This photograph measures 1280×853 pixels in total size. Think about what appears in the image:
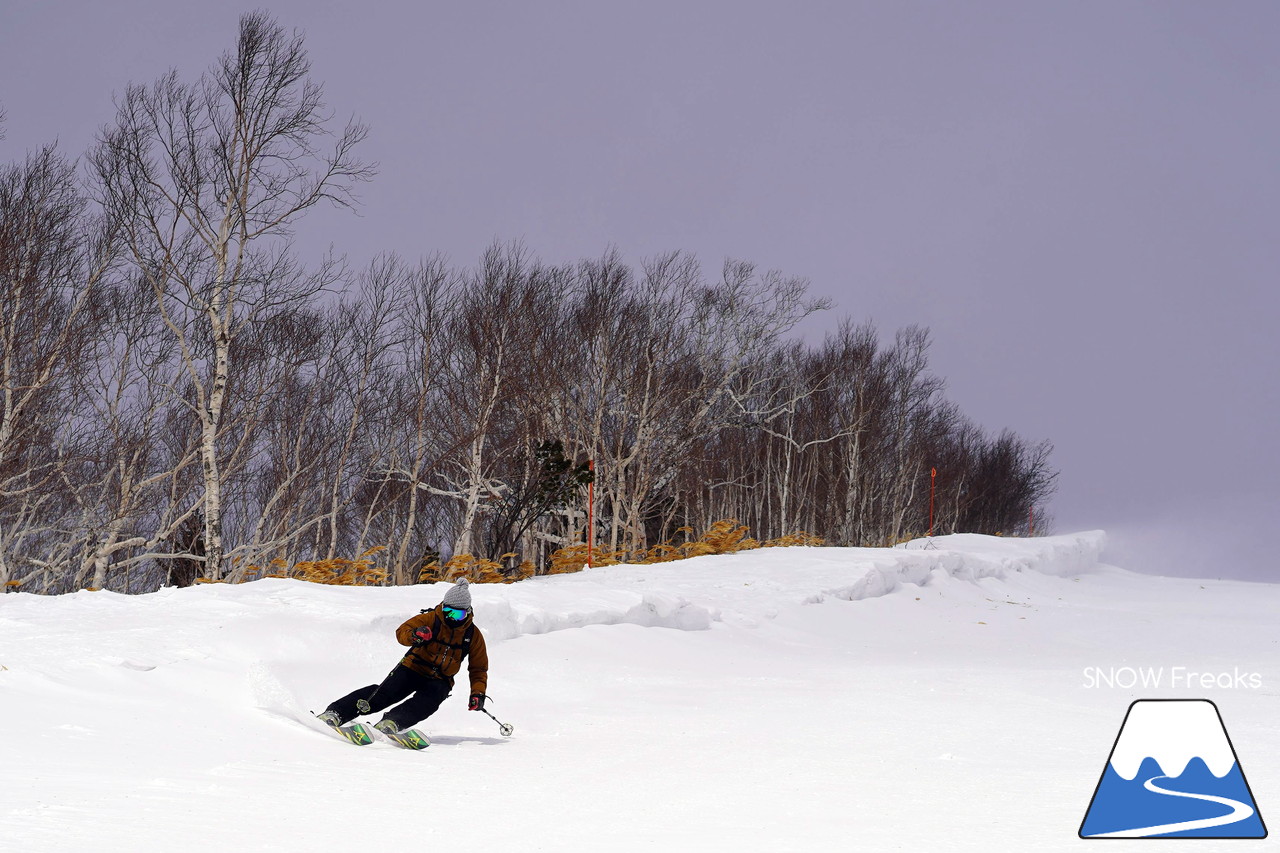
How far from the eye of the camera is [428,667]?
7633 mm

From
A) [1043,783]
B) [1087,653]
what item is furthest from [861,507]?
[1043,783]

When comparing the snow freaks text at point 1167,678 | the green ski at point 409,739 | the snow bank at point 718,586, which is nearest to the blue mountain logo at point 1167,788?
the green ski at point 409,739

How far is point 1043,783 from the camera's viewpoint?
546 centimetres

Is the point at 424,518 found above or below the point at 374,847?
above

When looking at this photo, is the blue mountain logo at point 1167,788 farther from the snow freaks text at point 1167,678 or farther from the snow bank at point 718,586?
the snow bank at point 718,586

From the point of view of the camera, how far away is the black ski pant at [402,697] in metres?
7.40

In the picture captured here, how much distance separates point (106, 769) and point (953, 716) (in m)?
5.49

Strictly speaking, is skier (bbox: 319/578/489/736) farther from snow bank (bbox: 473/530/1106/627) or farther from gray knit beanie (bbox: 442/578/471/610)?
snow bank (bbox: 473/530/1106/627)

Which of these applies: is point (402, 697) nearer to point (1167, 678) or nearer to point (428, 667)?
point (428, 667)

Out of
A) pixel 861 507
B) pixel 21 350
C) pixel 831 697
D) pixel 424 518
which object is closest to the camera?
pixel 831 697

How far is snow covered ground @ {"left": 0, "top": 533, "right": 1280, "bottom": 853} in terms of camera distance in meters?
4.49

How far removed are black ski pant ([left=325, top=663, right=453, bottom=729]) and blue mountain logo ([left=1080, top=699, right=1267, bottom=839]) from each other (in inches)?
172

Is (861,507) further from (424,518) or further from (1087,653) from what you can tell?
(1087,653)

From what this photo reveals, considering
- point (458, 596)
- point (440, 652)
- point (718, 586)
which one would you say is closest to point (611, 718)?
point (440, 652)
